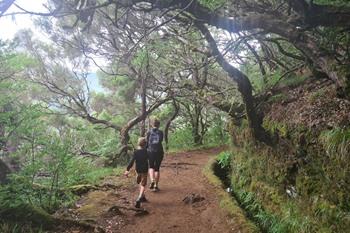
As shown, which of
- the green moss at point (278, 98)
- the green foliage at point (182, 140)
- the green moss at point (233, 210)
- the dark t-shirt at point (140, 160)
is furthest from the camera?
the green foliage at point (182, 140)

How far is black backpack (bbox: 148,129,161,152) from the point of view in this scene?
962 cm

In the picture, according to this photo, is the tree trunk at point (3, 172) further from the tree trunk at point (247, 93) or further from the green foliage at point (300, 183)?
the green foliage at point (300, 183)

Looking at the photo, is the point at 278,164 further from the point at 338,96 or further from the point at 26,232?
the point at 26,232

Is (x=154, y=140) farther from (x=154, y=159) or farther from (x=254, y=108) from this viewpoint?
(x=254, y=108)

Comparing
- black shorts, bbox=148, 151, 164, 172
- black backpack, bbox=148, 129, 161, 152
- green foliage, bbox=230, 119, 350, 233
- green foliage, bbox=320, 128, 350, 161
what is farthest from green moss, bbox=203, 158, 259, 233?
green foliage, bbox=320, 128, 350, 161

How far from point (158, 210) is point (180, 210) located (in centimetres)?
51

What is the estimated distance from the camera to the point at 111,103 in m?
27.8

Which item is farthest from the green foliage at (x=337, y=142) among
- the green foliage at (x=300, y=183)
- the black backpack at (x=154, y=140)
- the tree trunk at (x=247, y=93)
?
the black backpack at (x=154, y=140)

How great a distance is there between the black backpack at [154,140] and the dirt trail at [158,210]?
3.91ft

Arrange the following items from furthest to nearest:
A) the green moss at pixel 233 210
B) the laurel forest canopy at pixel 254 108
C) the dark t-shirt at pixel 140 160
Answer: the dark t-shirt at pixel 140 160, the green moss at pixel 233 210, the laurel forest canopy at pixel 254 108

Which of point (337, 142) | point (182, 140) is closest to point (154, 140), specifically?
point (337, 142)

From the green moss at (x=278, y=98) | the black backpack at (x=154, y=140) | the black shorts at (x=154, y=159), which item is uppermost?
the green moss at (x=278, y=98)

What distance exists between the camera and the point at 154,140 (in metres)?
9.66

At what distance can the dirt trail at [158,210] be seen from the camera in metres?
7.59
